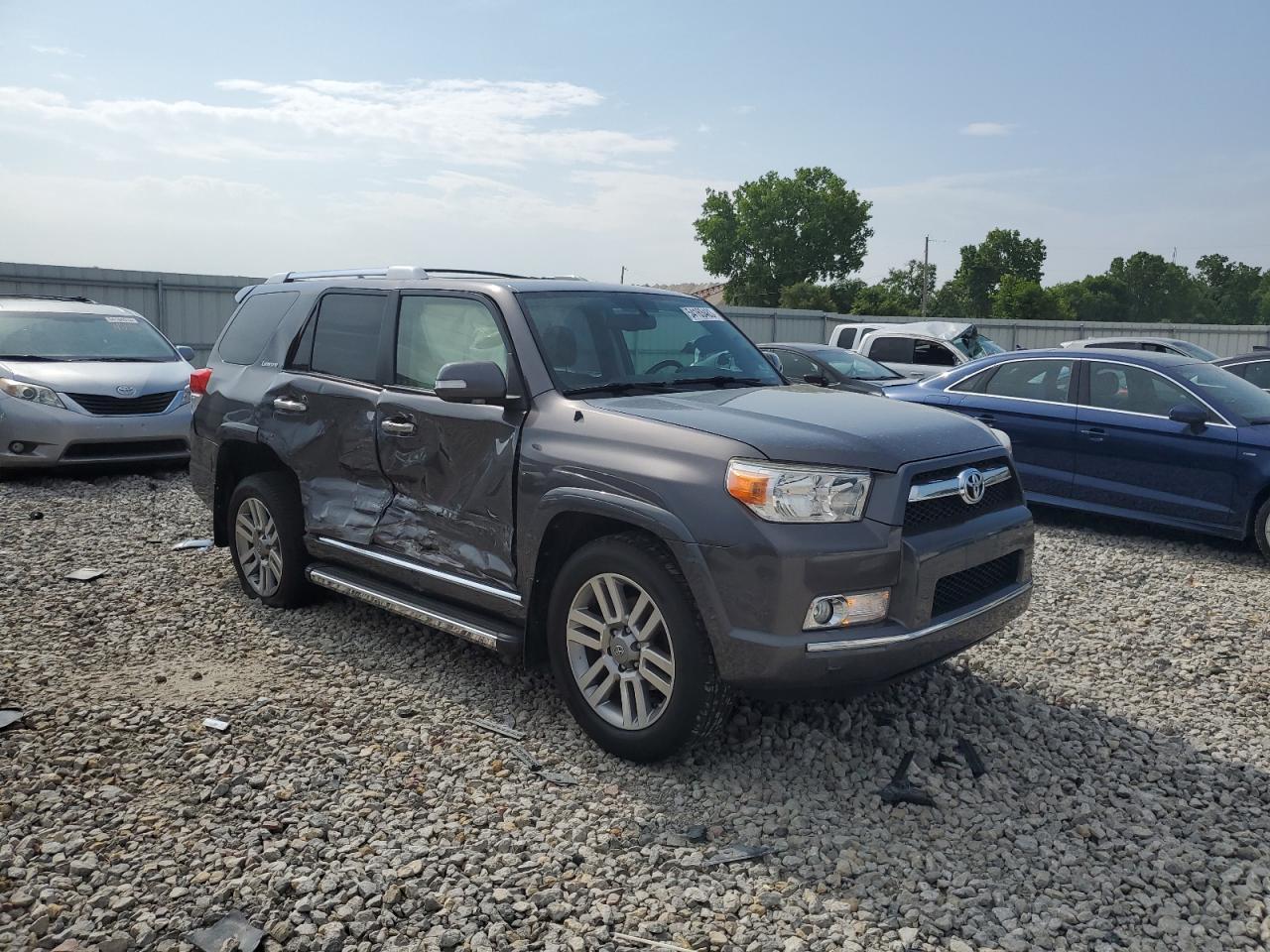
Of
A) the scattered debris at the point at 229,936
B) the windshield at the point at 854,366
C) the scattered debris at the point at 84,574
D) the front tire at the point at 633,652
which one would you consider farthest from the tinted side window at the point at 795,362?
the scattered debris at the point at 229,936

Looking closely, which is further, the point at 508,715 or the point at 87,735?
the point at 508,715

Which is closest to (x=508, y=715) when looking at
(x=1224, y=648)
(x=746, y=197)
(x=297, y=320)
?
(x=297, y=320)

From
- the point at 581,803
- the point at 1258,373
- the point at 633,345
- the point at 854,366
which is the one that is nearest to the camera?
the point at 581,803

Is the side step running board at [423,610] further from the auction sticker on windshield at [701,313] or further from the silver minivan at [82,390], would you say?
the silver minivan at [82,390]

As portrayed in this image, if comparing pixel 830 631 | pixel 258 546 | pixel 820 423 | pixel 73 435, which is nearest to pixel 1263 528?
pixel 820 423

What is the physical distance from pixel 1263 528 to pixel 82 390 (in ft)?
34.0

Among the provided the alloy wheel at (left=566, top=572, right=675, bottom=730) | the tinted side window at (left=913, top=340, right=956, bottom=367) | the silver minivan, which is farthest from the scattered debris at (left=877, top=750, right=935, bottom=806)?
the tinted side window at (left=913, top=340, right=956, bottom=367)

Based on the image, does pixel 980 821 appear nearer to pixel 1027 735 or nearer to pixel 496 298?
pixel 1027 735

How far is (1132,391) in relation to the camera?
8.64 meters

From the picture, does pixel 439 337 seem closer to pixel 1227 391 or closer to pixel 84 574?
pixel 84 574

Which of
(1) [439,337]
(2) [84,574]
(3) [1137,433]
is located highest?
(1) [439,337]

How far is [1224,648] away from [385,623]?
459cm

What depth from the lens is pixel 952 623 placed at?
3812 millimetres

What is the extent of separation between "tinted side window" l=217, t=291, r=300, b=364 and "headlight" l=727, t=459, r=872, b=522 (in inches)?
136
